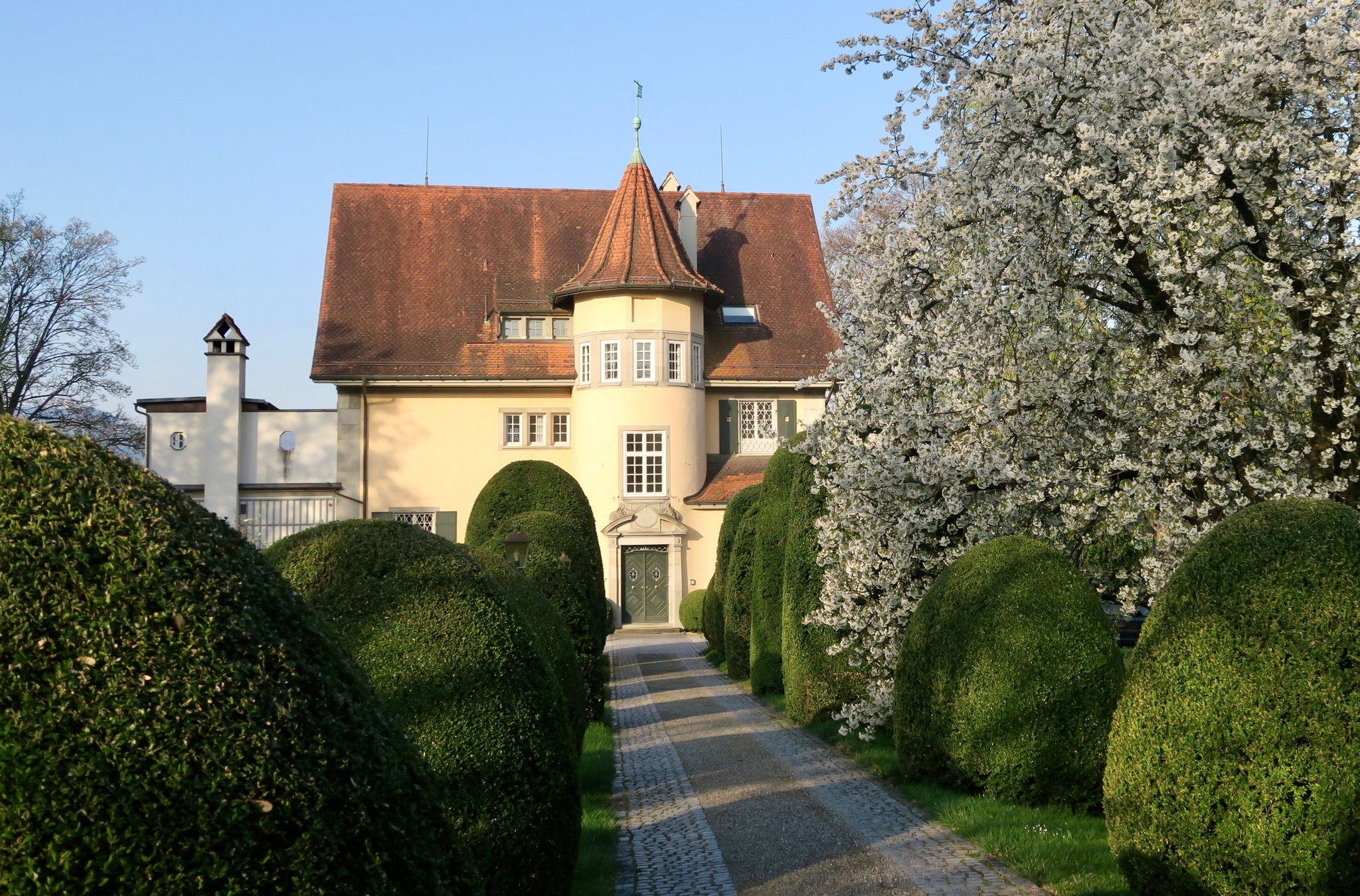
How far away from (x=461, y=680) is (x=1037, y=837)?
179 inches

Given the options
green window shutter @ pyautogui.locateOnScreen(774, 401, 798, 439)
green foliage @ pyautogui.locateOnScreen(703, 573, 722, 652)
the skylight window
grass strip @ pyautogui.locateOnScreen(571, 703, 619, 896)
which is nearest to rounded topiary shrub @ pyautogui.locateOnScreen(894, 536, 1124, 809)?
grass strip @ pyautogui.locateOnScreen(571, 703, 619, 896)

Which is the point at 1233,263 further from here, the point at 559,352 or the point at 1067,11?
the point at 559,352

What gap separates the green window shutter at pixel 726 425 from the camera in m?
38.6

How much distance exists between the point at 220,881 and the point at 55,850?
35cm

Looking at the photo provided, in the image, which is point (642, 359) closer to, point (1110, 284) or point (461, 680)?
point (1110, 284)

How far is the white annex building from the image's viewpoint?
36.0 metres

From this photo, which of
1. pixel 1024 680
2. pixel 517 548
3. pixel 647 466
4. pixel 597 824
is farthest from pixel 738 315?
pixel 597 824

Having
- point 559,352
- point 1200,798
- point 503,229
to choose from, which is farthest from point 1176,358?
point 503,229

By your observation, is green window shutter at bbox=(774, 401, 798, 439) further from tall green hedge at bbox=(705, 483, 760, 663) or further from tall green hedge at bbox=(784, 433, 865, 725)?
tall green hedge at bbox=(784, 433, 865, 725)

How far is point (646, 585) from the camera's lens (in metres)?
36.9

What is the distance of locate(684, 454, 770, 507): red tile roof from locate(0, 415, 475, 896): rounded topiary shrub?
110 feet

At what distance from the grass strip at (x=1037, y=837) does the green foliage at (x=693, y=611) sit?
905 inches

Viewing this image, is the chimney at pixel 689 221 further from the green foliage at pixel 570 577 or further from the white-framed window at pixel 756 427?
the green foliage at pixel 570 577

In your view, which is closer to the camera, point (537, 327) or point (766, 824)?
point (766, 824)
